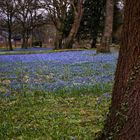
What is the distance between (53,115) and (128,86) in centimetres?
265

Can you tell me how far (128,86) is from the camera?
13.0 ft

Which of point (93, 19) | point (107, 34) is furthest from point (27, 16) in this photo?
point (107, 34)

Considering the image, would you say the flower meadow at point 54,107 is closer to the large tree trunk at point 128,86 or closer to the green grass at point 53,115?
the green grass at point 53,115

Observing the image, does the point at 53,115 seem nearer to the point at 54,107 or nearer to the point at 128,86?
the point at 54,107

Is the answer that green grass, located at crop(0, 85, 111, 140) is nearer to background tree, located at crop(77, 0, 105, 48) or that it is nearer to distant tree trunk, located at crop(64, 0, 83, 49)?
distant tree trunk, located at crop(64, 0, 83, 49)

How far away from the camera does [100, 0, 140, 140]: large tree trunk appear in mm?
3830

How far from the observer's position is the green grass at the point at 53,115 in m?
5.20

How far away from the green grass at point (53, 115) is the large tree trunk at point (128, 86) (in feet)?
2.95

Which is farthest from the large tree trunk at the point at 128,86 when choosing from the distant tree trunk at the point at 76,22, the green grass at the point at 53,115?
the distant tree trunk at the point at 76,22

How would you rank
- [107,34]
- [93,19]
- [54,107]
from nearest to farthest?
[54,107]
[107,34]
[93,19]

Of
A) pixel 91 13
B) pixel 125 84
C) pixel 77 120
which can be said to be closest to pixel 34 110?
pixel 77 120

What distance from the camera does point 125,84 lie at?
4.04 m

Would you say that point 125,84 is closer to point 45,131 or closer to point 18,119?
point 45,131

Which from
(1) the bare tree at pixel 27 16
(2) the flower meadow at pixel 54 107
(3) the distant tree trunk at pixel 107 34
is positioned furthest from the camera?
(1) the bare tree at pixel 27 16
